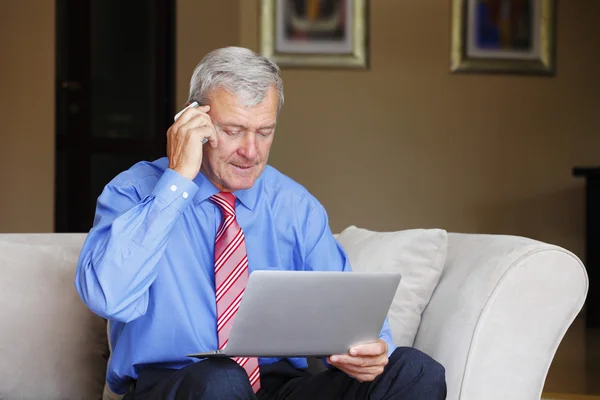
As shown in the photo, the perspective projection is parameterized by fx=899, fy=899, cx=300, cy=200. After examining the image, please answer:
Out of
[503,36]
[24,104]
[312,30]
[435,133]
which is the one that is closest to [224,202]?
[312,30]

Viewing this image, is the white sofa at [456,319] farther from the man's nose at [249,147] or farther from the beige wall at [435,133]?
the beige wall at [435,133]

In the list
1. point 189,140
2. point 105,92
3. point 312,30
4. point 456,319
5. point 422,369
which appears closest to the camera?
point 422,369

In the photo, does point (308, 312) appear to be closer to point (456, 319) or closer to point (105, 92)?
point (456, 319)

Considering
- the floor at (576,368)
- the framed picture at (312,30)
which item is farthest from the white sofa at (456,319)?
the framed picture at (312,30)

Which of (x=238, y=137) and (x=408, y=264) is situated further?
(x=408, y=264)

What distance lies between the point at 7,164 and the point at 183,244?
4.14 m

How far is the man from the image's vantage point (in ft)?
5.66

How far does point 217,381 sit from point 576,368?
9.52 feet

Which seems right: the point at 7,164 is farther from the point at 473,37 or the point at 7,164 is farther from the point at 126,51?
the point at 473,37

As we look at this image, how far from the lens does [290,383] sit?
6.26ft

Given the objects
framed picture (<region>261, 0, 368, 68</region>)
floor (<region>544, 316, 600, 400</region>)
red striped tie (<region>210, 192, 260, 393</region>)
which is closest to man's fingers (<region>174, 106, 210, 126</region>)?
red striped tie (<region>210, 192, 260, 393</region>)

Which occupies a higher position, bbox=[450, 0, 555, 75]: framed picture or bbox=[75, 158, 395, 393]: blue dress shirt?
bbox=[450, 0, 555, 75]: framed picture

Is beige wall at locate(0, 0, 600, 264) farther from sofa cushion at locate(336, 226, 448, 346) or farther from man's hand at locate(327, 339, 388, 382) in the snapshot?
man's hand at locate(327, 339, 388, 382)

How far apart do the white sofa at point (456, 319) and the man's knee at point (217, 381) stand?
0.51m
